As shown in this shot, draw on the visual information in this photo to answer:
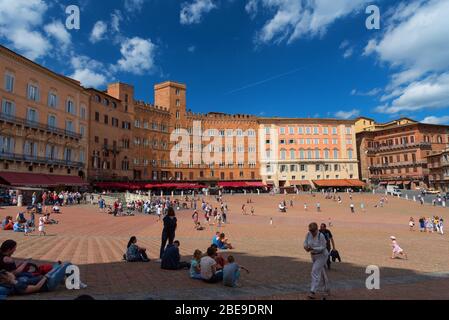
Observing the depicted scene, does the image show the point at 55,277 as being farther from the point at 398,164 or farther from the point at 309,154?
the point at 398,164

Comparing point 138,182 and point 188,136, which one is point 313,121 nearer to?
point 188,136

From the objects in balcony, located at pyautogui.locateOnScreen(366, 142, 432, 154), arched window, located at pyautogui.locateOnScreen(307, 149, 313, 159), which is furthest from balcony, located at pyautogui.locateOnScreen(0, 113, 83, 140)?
balcony, located at pyautogui.locateOnScreen(366, 142, 432, 154)

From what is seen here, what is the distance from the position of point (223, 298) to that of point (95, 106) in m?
55.8

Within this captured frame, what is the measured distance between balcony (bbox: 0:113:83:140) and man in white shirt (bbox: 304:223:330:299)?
41566 mm

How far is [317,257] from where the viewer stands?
7.38m

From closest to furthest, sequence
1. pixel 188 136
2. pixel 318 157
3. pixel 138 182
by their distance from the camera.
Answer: pixel 138 182, pixel 188 136, pixel 318 157

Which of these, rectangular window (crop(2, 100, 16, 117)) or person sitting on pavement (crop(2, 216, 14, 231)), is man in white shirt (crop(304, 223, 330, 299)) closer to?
person sitting on pavement (crop(2, 216, 14, 231))

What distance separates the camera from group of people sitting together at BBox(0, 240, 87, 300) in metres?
6.94

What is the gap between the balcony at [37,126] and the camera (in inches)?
1568

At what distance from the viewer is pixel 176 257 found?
10219 mm

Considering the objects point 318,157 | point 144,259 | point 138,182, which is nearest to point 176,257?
point 144,259

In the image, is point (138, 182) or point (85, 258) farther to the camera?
point (138, 182)

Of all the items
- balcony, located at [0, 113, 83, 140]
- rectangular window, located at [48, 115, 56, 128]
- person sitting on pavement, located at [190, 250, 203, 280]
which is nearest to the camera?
person sitting on pavement, located at [190, 250, 203, 280]
